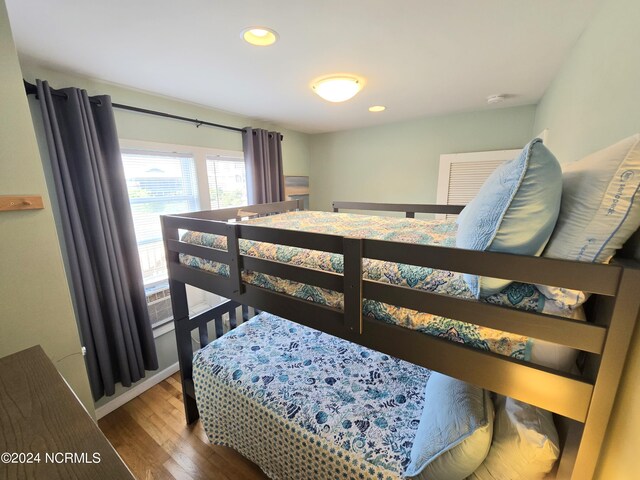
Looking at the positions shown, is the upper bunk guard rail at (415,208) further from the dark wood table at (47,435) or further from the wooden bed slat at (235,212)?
the dark wood table at (47,435)

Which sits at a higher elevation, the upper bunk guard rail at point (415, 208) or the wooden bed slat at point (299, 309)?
the upper bunk guard rail at point (415, 208)

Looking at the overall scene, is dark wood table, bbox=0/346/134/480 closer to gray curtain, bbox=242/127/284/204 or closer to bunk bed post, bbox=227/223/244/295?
bunk bed post, bbox=227/223/244/295

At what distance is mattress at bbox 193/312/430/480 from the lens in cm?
117

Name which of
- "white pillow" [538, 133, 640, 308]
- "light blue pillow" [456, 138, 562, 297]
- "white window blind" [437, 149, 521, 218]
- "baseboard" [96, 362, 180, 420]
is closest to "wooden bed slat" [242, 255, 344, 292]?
"light blue pillow" [456, 138, 562, 297]

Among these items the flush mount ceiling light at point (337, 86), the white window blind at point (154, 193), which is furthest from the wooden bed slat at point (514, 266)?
the white window blind at point (154, 193)

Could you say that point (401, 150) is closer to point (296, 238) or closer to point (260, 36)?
point (260, 36)

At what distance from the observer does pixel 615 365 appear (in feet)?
2.05

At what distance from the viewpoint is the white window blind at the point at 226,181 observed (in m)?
2.74

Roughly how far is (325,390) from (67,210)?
1.98 metres

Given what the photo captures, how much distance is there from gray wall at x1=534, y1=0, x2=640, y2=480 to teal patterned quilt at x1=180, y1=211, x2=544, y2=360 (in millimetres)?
214

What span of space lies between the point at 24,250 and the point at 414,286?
1842mm

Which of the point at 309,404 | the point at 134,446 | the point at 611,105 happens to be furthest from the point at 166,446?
the point at 611,105

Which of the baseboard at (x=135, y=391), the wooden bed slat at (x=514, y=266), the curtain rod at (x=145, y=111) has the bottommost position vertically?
the baseboard at (x=135, y=391)

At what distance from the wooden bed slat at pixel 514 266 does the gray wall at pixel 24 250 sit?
1.69 m
